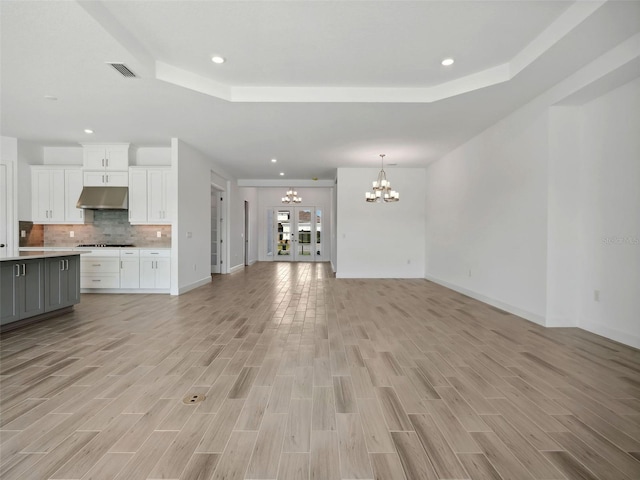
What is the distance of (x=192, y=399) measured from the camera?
2174 millimetres

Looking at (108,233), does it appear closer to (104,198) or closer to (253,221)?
(104,198)

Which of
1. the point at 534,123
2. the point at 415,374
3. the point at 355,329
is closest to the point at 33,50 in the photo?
the point at 355,329

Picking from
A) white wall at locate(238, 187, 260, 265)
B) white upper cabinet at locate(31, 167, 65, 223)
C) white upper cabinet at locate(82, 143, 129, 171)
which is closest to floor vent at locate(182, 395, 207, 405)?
white upper cabinet at locate(82, 143, 129, 171)

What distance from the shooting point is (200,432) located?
1.80 m

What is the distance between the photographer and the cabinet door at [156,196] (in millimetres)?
6410

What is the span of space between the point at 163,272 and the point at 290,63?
469cm

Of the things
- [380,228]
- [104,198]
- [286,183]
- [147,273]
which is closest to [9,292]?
[147,273]

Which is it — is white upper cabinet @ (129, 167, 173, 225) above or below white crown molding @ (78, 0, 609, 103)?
below

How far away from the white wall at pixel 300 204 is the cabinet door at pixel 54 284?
9.81 m

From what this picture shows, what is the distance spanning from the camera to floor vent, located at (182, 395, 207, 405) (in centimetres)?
213

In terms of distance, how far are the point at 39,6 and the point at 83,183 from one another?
471 centimetres

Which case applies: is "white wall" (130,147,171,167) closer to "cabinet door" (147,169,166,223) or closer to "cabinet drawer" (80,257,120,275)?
"cabinet door" (147,169,166,223)

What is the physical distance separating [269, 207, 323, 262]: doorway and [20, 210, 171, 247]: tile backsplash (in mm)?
7587

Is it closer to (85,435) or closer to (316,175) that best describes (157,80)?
(85,435)
